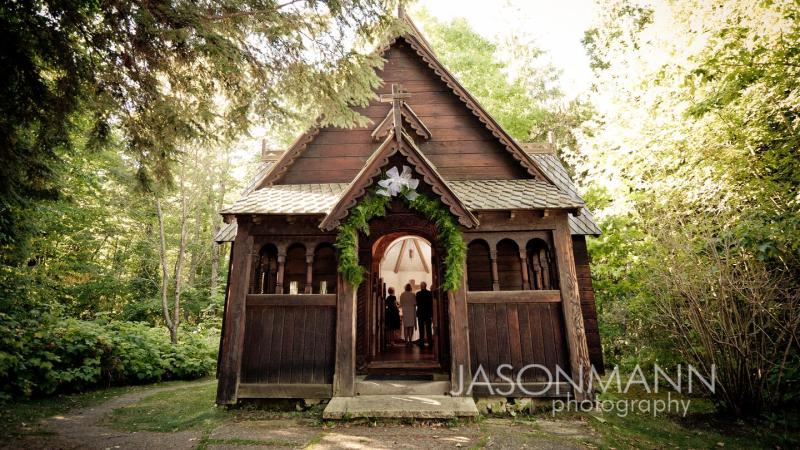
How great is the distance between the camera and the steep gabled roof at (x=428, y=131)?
8.20 metres

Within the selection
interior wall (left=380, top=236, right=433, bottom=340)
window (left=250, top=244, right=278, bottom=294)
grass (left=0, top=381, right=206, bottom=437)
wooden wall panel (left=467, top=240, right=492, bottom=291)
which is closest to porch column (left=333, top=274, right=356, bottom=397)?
window (left=250, top=244, right=278, bottom=294)

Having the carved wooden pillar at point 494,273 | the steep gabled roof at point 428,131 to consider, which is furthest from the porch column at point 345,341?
the steep gabled roof at point 428,131

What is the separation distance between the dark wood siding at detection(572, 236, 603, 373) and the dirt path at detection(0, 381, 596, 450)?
8.53 feet

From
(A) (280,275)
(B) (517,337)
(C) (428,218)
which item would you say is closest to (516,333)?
(B) (517,337)

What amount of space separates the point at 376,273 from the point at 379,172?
294 centimetres

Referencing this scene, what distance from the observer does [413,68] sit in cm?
938

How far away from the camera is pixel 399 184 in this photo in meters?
6.80

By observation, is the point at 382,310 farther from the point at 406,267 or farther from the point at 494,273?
the point at 406,267

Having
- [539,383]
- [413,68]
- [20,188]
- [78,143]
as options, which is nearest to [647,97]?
[413,68]

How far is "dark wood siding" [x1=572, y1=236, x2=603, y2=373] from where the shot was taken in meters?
7.93

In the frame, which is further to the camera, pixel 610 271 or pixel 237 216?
pixel 610 271

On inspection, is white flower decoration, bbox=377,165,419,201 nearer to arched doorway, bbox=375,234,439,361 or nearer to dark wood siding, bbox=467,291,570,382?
dark wood siding, bbox=467,291,570,382

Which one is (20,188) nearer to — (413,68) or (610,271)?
(413,68)

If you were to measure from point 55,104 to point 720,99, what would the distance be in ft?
37.6
